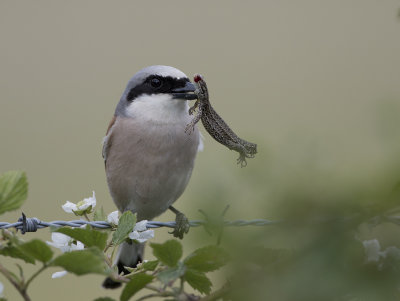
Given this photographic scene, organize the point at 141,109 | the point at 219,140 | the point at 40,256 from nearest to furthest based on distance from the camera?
1. the point at 40,256
2. the point at 219,140
3. the point at 141,109

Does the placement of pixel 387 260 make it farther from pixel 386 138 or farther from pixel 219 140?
pixel 219 140

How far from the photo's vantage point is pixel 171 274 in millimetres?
681

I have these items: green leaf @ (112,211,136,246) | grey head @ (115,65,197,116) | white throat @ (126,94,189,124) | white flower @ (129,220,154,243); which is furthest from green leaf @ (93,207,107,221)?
white throat @ (126,94,189,124)

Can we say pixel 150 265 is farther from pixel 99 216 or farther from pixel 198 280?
pixel 99 216

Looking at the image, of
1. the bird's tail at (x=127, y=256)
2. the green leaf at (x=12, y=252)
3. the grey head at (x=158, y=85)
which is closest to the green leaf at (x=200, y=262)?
the green leaf at (x=12, y=252)

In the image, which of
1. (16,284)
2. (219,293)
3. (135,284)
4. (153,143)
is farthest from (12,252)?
(153,143)

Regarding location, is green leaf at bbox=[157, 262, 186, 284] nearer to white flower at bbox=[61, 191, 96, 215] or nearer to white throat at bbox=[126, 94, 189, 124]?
white flower at bbox=[61, 191, 96, 215]

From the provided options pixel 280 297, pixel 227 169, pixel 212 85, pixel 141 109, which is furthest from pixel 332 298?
pixel 212 85

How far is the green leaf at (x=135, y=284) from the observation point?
Answer: 2.24 ft

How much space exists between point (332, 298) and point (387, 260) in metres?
0.09

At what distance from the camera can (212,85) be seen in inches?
277

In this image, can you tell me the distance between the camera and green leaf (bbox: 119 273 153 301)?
0.68 metres

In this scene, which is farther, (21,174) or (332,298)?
(21,174)

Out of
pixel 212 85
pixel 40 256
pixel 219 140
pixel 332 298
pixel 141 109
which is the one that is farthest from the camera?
pixel 212 85
